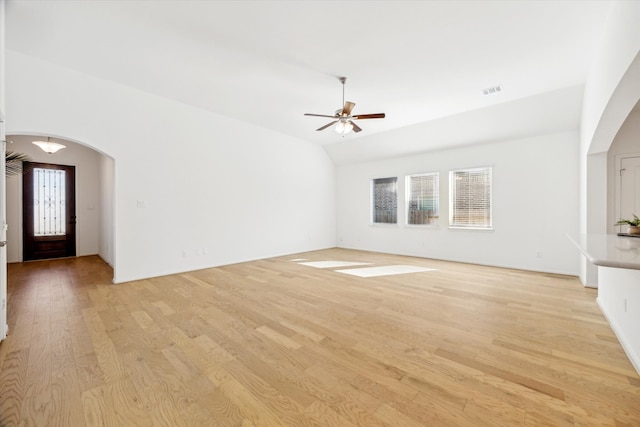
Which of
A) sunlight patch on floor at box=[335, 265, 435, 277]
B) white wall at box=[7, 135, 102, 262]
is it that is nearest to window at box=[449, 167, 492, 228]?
sunlight patch on floor at box=[335, 265, 435, 277]

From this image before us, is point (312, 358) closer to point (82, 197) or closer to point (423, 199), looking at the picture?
point (423, 199)

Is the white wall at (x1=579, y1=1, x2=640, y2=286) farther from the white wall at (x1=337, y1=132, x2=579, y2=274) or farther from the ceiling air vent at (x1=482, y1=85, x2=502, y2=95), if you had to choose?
the ceiling air vent at (x1=482, y1=85, x2=502, y2=95)

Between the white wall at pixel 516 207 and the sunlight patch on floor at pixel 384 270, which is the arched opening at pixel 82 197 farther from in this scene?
the white wall at pixel 516 207

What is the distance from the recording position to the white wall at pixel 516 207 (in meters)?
5.07

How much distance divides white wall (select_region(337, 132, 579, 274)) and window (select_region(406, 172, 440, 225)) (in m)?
0.17

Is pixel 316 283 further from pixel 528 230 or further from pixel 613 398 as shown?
pixel 528 230

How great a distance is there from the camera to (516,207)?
219 inches

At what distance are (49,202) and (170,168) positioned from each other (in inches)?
165

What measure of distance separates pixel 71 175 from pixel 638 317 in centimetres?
1046

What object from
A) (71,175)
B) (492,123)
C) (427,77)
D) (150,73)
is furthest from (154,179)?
(492,123)

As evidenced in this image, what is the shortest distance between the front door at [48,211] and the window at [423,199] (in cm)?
915

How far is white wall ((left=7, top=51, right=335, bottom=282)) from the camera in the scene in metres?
3.86

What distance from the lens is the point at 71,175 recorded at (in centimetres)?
683

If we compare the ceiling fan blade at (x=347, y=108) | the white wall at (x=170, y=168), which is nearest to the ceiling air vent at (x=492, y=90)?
the ceiling fan blade at (x=347, y=108)
